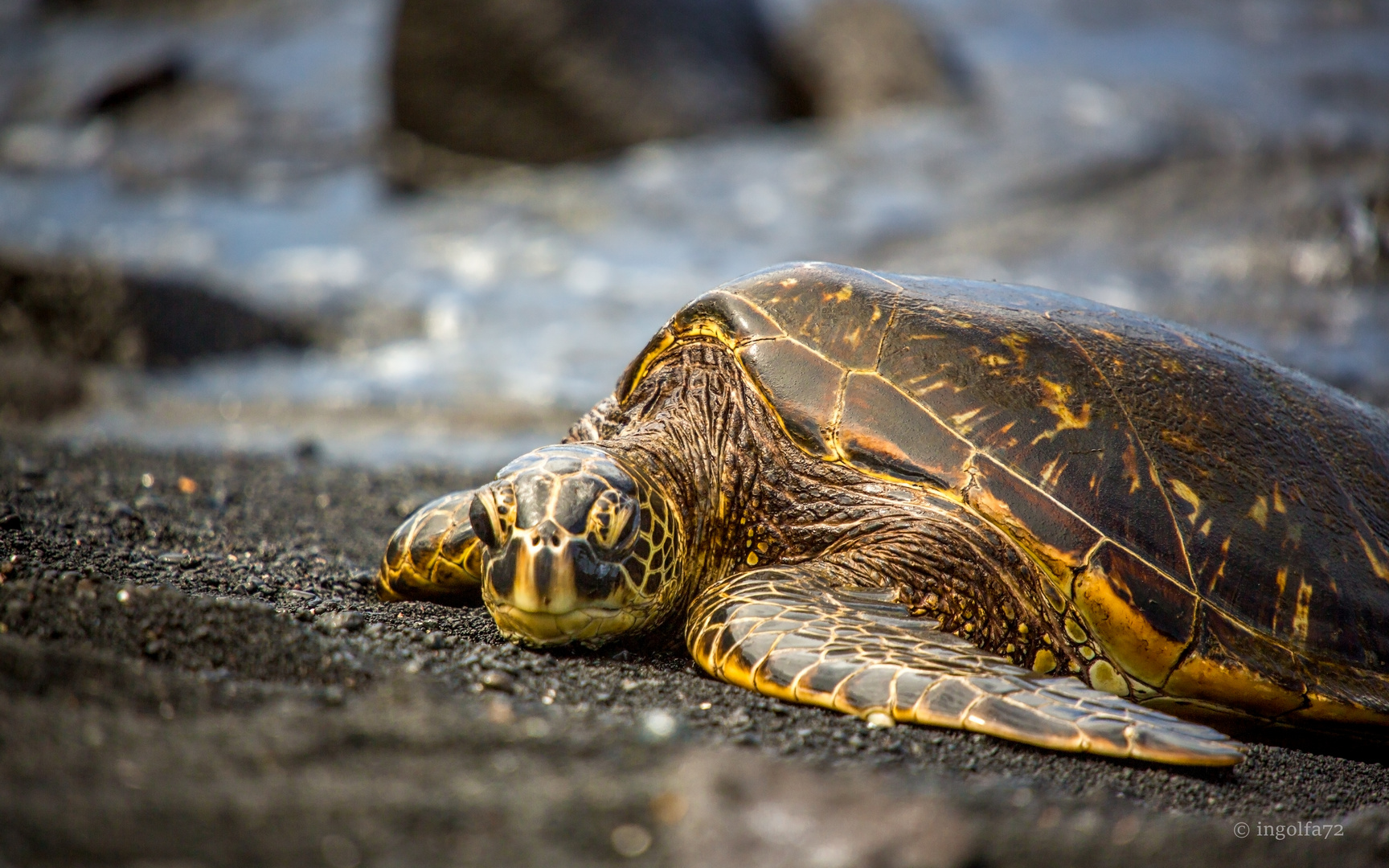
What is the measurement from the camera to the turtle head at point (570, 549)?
2596 mm

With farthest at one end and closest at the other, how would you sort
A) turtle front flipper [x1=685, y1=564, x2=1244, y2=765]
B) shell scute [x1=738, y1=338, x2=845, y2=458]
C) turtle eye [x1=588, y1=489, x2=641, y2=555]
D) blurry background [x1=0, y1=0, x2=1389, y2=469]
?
1. blurry background [x1=0, y1=0, x2=1389, y2=469]
2. shell scute [x1=738, y1=338, x2=845, y2=458]
3. turtle eye [x1=588, y1=489, x2=641, y2=555]
4. turtle front flipper [x1=685, y1=564, x2=1244, y2=765]

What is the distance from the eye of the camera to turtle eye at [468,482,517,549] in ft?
8.84

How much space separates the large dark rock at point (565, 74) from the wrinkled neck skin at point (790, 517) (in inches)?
477

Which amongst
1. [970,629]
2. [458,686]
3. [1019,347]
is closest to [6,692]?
[458,686]

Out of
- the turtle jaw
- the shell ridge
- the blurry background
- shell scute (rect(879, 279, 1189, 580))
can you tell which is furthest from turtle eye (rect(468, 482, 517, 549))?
the blurry background

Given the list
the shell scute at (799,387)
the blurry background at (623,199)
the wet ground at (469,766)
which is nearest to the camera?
the wet ground at (469,766)

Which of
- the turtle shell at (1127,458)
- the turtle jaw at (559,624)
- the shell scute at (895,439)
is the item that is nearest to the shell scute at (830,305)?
the turtle shell at (1127,458)

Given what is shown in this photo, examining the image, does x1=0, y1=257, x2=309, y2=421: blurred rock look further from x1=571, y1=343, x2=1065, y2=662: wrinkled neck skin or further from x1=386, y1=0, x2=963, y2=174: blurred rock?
x1=571, y1=343, x2=1065, y2=662: wrinkled neck skin

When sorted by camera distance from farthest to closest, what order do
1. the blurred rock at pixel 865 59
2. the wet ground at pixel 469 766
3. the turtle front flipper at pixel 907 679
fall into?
the blurred rock at pixel 865 59
the turtle front flipper at pixel 907 679
the wet ground at pixel 469 766

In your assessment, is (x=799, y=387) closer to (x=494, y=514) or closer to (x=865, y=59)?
(x=494, y=514)

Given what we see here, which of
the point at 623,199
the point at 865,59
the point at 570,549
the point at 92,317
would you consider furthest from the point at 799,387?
the point at 865,59

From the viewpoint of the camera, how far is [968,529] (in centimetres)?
279

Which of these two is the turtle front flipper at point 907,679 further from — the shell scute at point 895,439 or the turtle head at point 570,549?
the shell scute at point 895,439

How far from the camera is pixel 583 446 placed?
3.05 m
